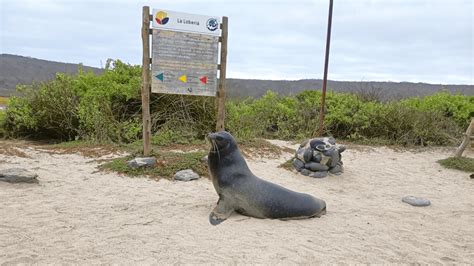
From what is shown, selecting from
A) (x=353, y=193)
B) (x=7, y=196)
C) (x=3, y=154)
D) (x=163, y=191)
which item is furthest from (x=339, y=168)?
(x=3, y=154)

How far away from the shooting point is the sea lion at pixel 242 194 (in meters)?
4.88

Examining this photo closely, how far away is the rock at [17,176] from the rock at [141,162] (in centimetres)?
150

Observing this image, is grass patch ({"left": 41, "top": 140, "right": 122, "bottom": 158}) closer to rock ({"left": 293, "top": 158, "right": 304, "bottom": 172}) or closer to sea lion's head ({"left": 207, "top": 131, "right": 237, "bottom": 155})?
rock ({"left": 293, "top": 158, "right": 304, "bottom": 172})

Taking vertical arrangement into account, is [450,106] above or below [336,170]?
above

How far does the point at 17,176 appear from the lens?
240 inches

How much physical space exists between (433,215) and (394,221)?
84 centimetres

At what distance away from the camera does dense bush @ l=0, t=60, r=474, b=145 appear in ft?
33.2

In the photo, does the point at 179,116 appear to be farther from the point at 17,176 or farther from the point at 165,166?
the point at 17,176

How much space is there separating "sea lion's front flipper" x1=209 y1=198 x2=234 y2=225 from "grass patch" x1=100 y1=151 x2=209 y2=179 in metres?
2.21

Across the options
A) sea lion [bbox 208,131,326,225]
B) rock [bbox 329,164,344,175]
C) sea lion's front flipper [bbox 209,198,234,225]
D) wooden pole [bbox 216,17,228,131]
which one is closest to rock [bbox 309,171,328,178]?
rock [bbox 329,164,344,175]

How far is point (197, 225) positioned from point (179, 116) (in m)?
5.95

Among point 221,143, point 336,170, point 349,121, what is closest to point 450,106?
point 349,121

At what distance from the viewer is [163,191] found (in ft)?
20.3

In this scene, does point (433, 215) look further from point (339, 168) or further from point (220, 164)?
point (220, 164)
